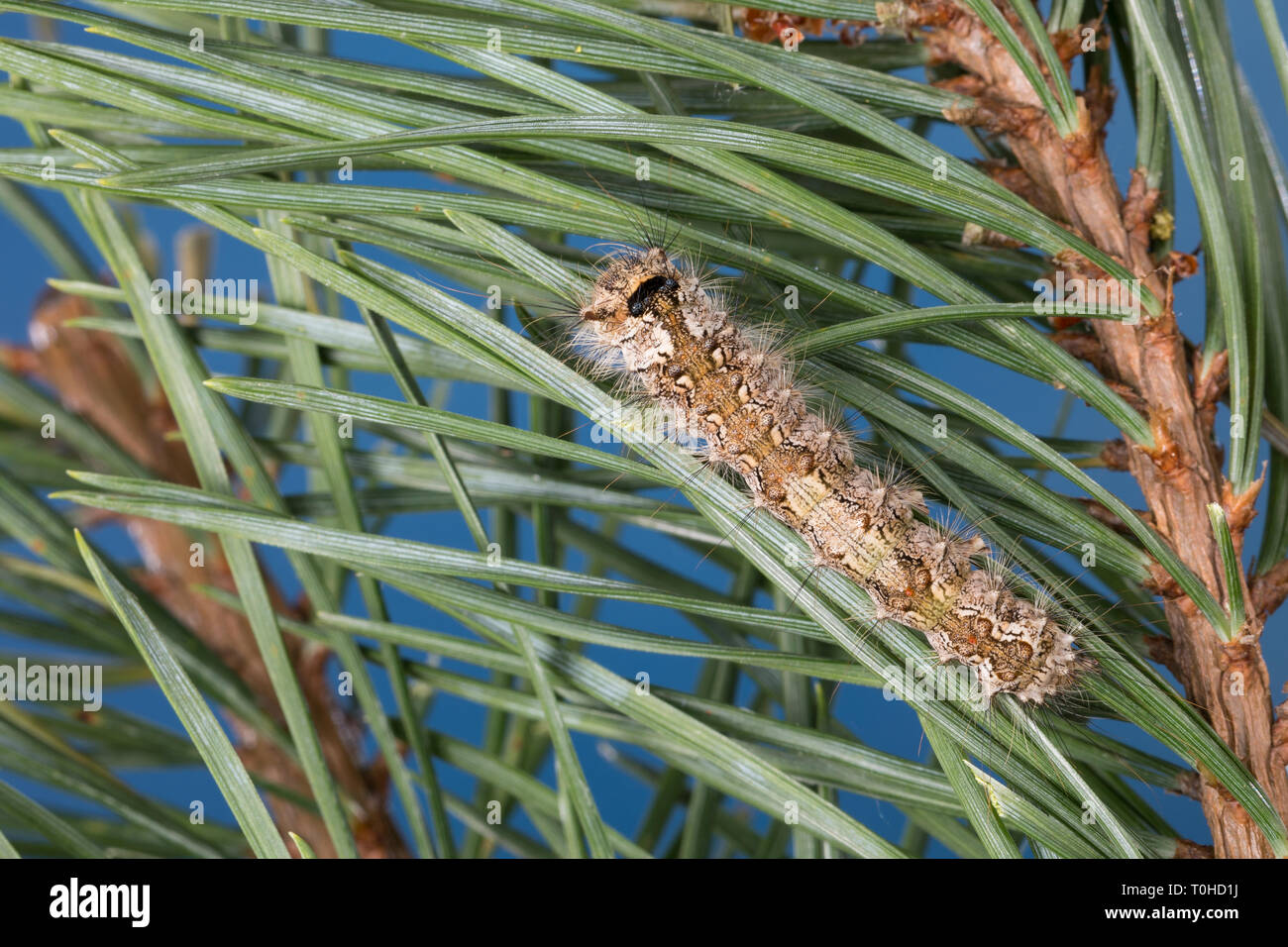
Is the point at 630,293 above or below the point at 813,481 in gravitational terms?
above

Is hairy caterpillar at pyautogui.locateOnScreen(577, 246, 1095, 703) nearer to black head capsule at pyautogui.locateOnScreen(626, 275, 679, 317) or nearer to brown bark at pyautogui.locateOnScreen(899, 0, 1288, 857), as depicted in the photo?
black head capsule at pyautogui.locateOnScreen(626, 275, 679, 317)

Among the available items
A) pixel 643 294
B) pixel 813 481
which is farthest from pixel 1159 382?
pixel 643 294

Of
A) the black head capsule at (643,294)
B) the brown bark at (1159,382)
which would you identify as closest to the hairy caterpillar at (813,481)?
the black head capsule at (643,294)

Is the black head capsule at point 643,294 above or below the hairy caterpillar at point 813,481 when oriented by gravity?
above

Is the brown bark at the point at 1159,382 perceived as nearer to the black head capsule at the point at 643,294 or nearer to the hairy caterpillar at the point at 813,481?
the hairy caterpillar at the point at 813,481

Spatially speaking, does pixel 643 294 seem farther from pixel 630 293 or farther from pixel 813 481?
pixel 813 481

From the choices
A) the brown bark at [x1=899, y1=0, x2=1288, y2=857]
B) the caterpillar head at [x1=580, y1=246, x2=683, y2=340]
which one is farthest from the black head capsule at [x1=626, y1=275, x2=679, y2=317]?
the brown bark at [x1=899, y1=0, x2=1288, y2=857]
